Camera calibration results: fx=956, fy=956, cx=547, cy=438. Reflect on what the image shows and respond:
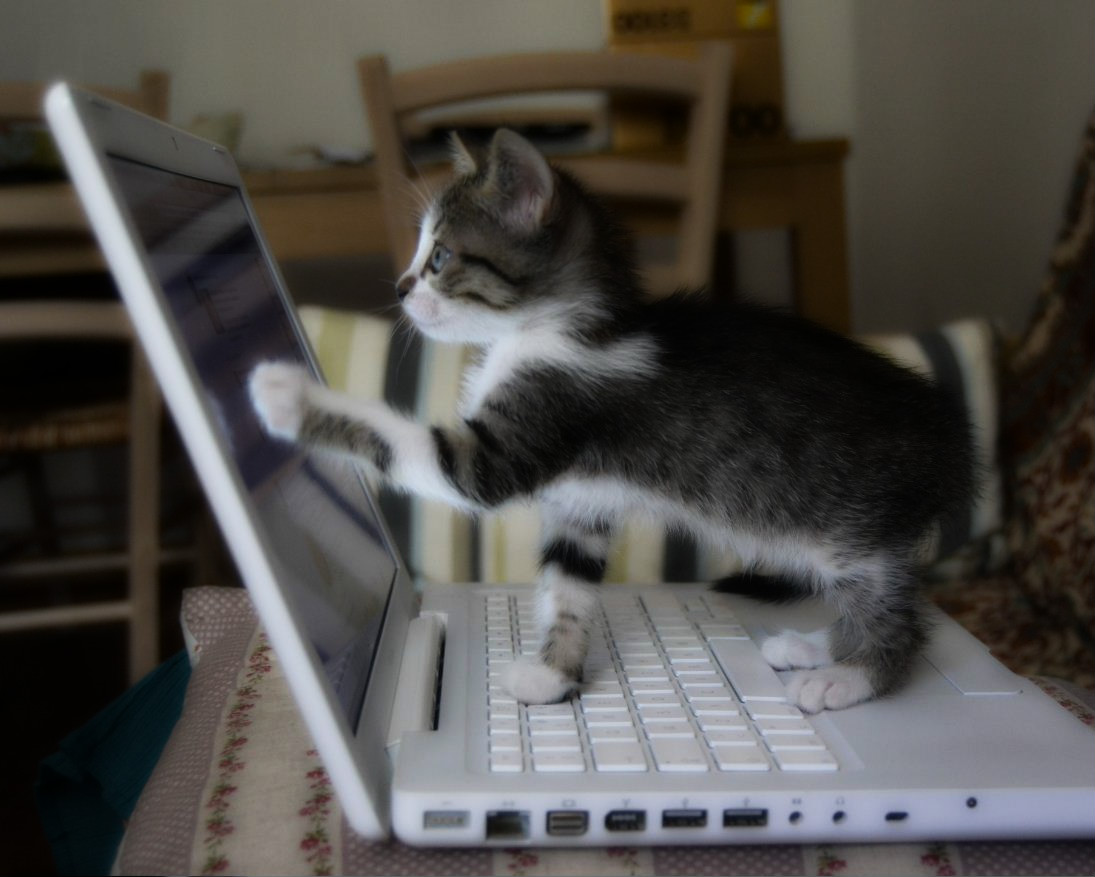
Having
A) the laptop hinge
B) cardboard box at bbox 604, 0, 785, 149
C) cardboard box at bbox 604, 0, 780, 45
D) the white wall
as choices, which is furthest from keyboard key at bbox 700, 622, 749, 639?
cardboard box at bbox 604, 0, 780, 45

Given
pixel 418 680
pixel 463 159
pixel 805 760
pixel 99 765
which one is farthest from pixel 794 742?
pixel 99 765

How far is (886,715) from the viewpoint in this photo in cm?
60

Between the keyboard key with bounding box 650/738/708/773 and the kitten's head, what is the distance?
300mm

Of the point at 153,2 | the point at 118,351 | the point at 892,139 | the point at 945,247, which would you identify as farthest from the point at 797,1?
the point at 118,351

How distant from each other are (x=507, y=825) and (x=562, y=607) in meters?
0.24

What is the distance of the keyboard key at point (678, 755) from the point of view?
51cm

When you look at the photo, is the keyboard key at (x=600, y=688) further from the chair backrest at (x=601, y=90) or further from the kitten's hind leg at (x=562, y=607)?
the chair backrest at (x=601, y=90)

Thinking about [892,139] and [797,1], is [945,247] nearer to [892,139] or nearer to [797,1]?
[892,139]

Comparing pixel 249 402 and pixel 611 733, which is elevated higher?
pixel 249 402

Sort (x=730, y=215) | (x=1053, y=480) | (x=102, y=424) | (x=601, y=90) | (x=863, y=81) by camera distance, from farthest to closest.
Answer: (x=863, y=81), (x=730, y=215), (x=102, y=424), (x=601, y=90), (x=1053, y=480)

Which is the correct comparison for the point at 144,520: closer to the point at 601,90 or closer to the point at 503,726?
the point at 601,90

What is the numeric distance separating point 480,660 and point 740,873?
0.86 feet

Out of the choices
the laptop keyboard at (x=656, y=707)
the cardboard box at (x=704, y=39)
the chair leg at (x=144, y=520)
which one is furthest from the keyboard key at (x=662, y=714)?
the cardboard box at (x=704, y=39)

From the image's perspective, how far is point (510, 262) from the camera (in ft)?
2.29
